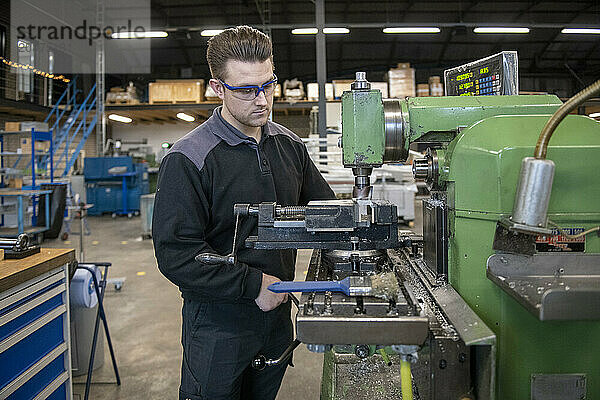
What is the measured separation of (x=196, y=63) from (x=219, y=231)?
1061 cm

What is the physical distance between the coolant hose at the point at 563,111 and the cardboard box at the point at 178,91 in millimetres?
8199

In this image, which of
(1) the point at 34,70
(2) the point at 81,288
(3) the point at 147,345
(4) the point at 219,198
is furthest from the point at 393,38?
(4) the point at 219,198

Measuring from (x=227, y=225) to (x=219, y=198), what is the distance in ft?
0.27

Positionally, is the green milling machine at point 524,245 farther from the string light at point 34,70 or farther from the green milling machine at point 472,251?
the string light at point 34,70

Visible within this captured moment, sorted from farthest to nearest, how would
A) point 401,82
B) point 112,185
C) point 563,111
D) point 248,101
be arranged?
point 112,185
point 401,82
point 248,101
point 563,111

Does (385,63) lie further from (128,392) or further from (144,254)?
(128,392)

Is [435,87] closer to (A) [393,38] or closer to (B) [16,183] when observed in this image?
(A) [393,38]

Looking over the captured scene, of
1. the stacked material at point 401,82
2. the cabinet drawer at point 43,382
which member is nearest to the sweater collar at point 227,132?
the cabinet drawer at point 43,382

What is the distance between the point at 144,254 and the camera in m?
5.22

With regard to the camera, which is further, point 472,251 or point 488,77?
point 488,77

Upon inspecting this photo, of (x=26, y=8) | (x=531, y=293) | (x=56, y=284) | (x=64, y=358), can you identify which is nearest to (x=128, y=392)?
(x=64, y=358)

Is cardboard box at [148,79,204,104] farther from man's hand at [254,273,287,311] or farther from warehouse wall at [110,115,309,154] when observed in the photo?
man's hand at [254,273,287,311]

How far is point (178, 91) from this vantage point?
8531 millimetres

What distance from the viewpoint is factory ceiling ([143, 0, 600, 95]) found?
29.8 ft
